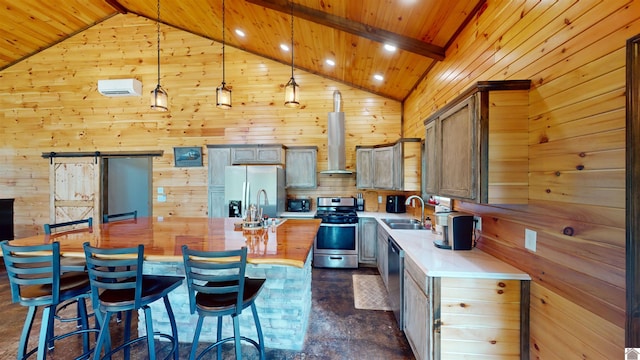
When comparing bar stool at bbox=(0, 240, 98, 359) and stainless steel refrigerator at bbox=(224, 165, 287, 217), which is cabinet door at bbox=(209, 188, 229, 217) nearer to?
stainless steel refrigerator at bbox=(224, 165, 287, 217)

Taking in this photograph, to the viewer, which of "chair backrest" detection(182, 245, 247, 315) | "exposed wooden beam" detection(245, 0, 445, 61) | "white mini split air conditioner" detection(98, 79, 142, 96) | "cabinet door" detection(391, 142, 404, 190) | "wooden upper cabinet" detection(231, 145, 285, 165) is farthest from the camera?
"white mini split air conditioner" detection(98, 79, 142, 96)

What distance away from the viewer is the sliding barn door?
5.09m

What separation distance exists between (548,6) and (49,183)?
803cm

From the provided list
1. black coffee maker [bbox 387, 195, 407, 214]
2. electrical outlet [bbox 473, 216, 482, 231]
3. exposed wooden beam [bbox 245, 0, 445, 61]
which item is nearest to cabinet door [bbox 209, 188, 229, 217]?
black coffee maker [bbox 387, 195, 407, 214]

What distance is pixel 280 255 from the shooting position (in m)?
1.60

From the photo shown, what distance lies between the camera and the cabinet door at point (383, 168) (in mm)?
4145

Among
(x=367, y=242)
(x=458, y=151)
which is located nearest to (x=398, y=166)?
(x=367, y=242)

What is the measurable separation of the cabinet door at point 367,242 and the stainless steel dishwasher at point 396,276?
1.22m

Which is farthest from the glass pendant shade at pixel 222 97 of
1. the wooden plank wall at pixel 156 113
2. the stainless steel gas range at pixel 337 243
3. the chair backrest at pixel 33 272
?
the stainless steel gas range at pixel 337 243

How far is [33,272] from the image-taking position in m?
1.54

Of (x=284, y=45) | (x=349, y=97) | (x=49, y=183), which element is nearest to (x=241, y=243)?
(x=284, y=45)

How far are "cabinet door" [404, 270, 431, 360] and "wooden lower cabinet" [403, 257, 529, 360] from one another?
2 cm

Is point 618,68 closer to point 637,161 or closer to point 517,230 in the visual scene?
point 637,161

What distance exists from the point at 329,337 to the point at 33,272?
228 centimetres
